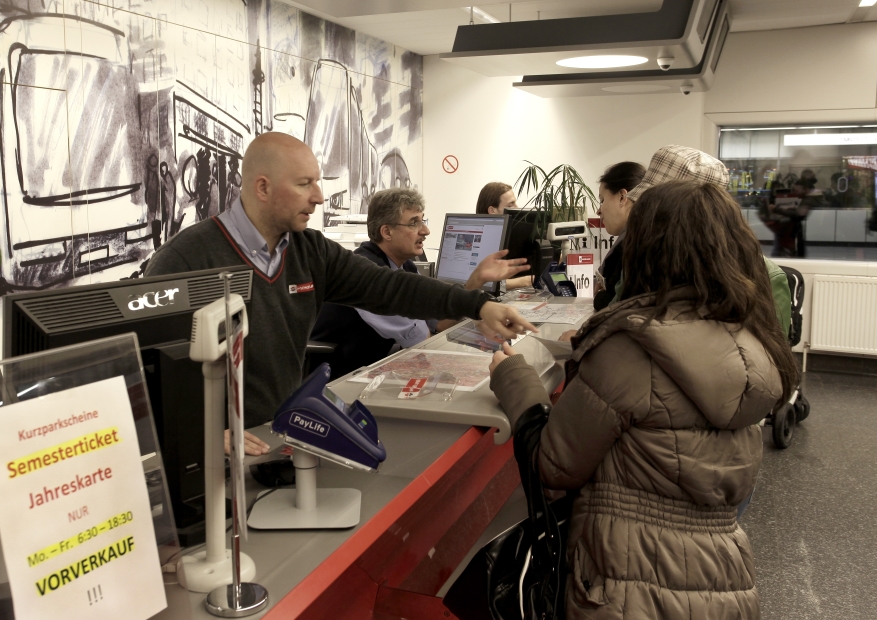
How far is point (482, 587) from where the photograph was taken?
1788mm

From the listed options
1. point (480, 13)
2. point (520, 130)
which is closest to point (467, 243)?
point (480, 13)

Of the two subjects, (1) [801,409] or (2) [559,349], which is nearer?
(2) [559,349]

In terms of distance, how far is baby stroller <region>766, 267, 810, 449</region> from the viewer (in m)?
4.84

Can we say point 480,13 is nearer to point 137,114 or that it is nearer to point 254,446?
point 137,114

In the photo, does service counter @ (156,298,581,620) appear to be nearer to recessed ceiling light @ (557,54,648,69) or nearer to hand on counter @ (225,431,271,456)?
hand on counter @ (225,431,271,456)

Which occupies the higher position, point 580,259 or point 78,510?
point 580,259

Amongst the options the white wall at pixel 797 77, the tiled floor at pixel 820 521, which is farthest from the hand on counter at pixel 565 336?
the white wall at pixel 797 77

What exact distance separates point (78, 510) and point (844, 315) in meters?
7.45

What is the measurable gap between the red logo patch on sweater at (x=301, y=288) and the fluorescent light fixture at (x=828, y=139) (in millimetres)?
6572

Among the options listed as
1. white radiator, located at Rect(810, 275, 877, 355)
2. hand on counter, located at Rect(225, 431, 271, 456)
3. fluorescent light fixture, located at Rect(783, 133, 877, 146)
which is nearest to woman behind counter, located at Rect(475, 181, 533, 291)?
white radiator, located at Rect(810, 275, 877, 355)

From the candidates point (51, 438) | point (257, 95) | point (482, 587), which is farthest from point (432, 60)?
point (51, 438)

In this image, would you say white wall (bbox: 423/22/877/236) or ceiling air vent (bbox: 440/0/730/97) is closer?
ceiling air vent (bbox: 440/0/730/97)

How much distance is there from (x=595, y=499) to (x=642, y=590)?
0.20 m

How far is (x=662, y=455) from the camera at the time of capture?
59.9 inches
